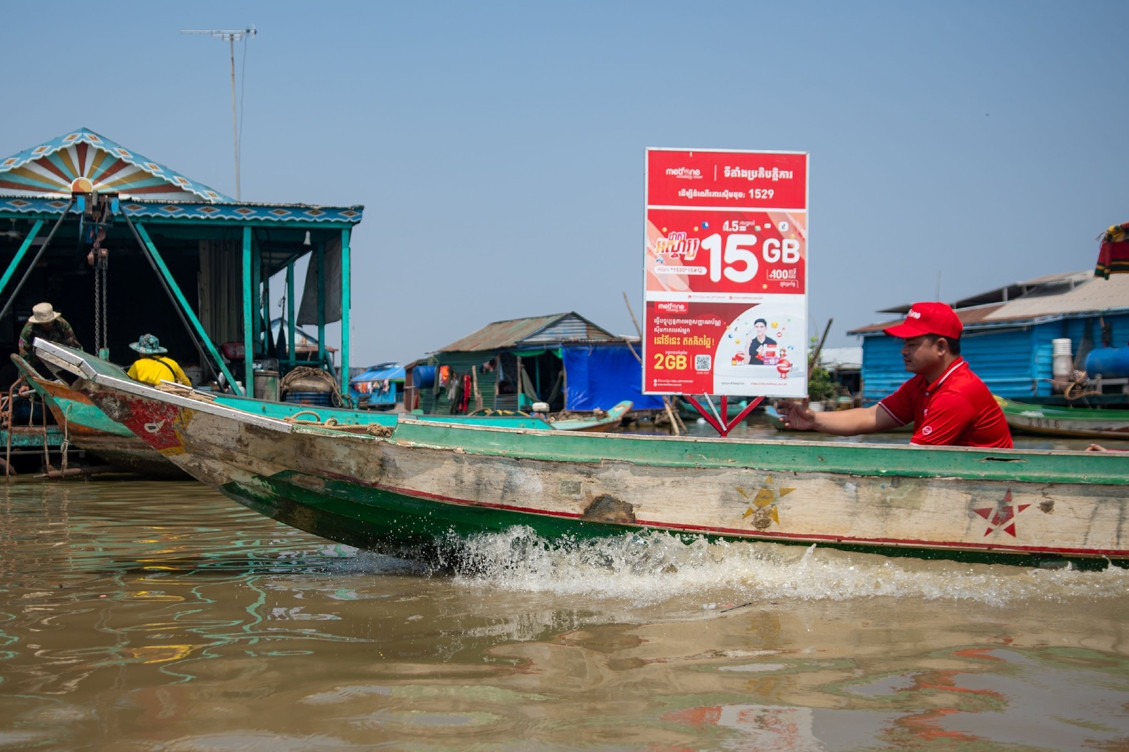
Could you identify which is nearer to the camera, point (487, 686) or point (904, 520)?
point (487, 686)

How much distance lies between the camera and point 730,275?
670 centimetres

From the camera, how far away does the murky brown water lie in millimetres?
2828

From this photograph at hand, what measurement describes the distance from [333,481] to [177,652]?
55.3 inches

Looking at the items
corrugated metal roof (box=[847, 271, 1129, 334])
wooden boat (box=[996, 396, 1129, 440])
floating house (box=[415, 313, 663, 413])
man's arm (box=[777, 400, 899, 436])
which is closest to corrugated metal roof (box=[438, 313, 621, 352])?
floating house (box=[415, 313, 663, 413])

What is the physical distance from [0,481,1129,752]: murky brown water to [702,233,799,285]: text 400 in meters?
2.52

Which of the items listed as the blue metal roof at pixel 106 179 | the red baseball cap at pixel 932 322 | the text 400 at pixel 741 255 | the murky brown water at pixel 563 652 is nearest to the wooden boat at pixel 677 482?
the murky brown water at pixel 563 652

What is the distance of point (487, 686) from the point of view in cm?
321

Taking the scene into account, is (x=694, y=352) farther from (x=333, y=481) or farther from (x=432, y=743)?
(x=432, y=743)

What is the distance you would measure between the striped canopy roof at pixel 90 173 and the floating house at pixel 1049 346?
18.2m

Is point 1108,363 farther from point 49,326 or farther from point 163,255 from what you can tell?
point 49,326

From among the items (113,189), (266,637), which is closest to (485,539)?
(266,637)

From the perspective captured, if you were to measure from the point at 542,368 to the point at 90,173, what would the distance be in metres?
12.6

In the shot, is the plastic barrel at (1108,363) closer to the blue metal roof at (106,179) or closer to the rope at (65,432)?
the blue metal roof at (106,179)

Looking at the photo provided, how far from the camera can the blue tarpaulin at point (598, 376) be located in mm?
22469
